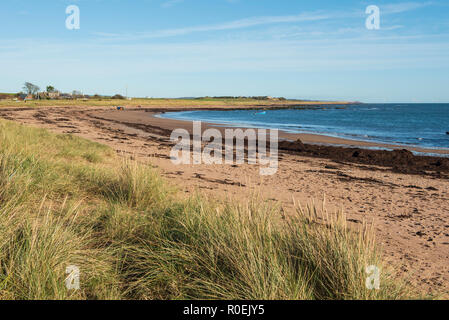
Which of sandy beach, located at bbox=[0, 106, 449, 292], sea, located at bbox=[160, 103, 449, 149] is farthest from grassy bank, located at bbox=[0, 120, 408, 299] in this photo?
sea, located at bbox=[160, 103, 449, 149]

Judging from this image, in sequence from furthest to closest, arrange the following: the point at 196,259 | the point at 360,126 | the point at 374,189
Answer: the point at 360,126, the point at 374,189, the point at 196,259

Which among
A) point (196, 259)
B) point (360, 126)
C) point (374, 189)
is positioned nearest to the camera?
point (196, 259)

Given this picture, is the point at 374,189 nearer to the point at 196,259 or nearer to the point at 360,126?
the point at 196,259

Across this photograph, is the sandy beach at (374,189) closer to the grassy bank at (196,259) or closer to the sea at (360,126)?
the grassy bank at (196,259)

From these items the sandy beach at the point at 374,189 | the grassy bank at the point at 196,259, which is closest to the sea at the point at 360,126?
the sandy beach at the point at 374,189

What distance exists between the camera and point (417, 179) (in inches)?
435

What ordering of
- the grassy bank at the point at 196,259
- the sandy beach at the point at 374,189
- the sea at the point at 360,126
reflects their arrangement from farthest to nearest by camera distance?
Answer: the sea at the point at 360,126, the sandy beach at the point at 374,189, the grassy bank at the point at 196,259

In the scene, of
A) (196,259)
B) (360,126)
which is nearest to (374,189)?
(196,259)

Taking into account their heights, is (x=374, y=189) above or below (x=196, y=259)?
below

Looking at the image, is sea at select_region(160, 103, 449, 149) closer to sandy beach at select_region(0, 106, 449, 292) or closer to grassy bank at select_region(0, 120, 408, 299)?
sandy beach at select_region(0, 106, 449, 292)
